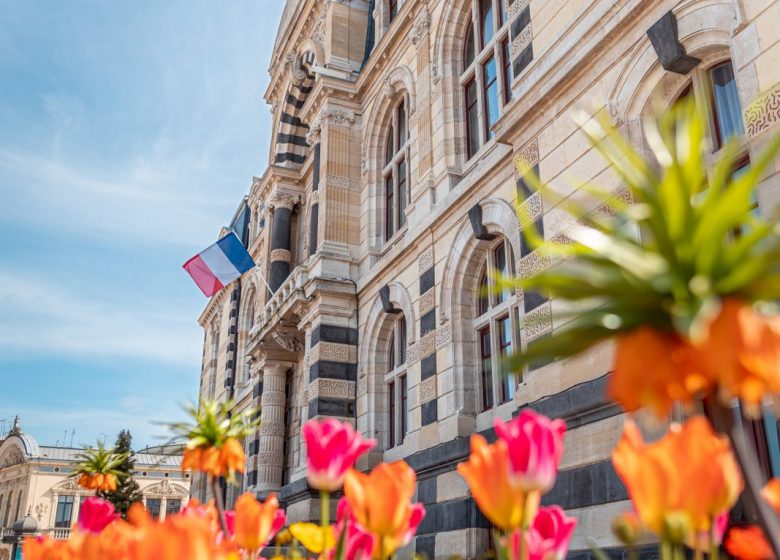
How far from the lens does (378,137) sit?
741 inches

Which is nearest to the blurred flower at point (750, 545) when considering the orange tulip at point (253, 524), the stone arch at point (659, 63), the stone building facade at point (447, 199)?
the stone building facade at point (447, 199)

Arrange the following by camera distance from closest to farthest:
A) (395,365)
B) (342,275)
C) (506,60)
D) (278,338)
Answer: (506,60) < (395,365) < (342,275) < (278,338)

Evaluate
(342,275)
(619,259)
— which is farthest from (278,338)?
(619,259)

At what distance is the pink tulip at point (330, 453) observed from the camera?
77.9 inches

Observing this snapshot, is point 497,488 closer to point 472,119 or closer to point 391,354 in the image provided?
point 472,119

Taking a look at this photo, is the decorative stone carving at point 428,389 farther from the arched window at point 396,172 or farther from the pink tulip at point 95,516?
the pink tulip at point 95,516

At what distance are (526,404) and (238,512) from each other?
750 centimetres

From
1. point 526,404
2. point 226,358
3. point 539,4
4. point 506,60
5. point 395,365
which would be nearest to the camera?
point 526,404

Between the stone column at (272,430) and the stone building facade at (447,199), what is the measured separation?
0.06 m

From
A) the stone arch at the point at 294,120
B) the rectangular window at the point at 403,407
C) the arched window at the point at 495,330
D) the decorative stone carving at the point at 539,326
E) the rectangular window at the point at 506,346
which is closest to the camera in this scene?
the decorative stone carving at the point at 539,326

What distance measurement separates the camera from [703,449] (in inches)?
50.4

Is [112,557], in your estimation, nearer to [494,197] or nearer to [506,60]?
→ [494,197]

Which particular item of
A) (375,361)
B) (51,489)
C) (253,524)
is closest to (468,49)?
(375,361)

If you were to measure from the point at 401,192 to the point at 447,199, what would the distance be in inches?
147
